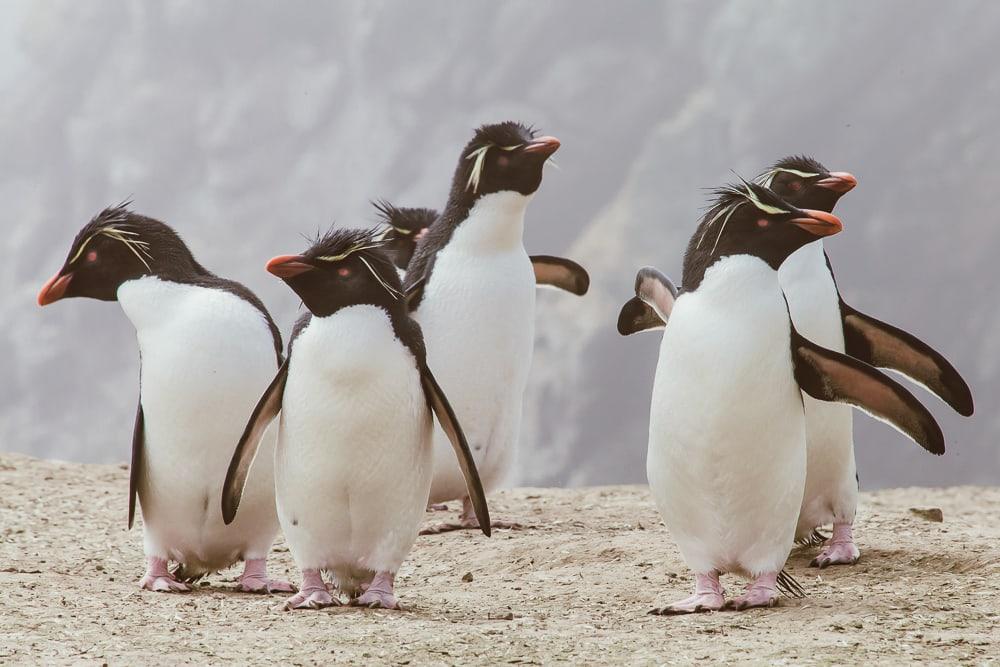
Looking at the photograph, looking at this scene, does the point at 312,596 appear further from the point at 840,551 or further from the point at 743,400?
the point at 840,551

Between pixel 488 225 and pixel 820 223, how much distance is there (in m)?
2.17

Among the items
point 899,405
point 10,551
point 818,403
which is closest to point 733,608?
point 899,405

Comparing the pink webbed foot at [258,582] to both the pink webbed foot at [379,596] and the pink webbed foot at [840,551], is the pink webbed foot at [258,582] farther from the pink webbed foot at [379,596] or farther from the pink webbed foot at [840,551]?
the pink webbed foot at [840,551]

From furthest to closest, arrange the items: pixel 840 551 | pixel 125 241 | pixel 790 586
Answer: pixel 840 551 < pixel 125 241 < pixel 790 586

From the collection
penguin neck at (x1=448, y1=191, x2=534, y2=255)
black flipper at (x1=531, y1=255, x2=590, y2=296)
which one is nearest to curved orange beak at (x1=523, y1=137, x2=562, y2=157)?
penguin neck at (x1=448, y1=191, x2=534, y2=255)

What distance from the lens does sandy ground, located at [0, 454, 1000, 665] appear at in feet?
11.2

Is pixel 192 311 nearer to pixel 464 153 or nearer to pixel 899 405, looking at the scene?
pixel 464 153

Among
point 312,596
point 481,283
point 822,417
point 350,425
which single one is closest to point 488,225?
point 481,283

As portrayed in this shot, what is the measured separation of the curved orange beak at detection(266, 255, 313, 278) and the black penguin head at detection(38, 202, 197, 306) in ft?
3.04

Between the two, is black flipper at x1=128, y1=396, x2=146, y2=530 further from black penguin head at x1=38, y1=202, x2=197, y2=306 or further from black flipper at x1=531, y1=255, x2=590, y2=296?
black flipper at x1=531, y1=255, x2=590, y2=296

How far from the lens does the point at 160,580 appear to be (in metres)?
4.70

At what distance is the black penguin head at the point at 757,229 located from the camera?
404 cm

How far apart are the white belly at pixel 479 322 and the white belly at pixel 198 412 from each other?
1328 mm

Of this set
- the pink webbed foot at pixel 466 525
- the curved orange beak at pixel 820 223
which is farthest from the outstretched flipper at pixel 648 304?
the pink webbed foot at pixel 466 525
